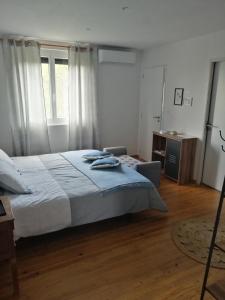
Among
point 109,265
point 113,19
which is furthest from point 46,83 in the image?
point 109,265

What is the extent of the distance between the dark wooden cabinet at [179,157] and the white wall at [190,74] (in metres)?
0.12

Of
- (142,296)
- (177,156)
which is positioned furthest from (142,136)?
(142,296)

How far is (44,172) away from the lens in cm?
313

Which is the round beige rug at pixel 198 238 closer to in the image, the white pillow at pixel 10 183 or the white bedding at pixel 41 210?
the white bedding at pixel 41 210

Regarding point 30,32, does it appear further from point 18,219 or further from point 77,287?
point 77,287

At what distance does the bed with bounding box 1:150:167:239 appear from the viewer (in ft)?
7.55

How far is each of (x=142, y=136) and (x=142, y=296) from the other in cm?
389

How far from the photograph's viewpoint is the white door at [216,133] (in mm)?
3568

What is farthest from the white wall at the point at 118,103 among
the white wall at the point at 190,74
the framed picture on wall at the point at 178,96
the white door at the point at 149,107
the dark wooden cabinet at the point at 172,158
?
the dark wooden cabinet at the point at 172,158

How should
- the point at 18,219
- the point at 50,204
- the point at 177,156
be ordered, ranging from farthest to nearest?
the point at 177,156
the point at 50,204
the point at 18,219

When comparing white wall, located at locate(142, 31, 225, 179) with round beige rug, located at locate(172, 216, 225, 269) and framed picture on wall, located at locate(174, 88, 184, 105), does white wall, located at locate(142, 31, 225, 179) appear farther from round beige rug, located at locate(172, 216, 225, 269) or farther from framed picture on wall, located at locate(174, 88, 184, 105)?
round beige rug, located at locate(172, 216, 225, 269)

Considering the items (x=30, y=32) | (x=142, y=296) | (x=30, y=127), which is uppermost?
(x=30, y=32)

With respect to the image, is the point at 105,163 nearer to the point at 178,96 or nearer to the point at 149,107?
the point at 178,96

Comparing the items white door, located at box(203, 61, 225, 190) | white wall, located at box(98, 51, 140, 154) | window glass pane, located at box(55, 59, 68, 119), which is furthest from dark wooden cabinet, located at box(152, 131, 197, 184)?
window glass pane, located at box(55, 59, 68, 119)
